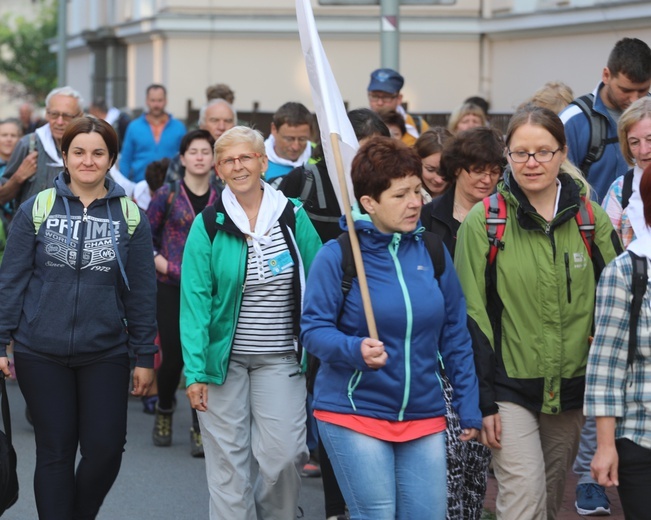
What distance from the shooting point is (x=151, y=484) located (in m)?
8.51

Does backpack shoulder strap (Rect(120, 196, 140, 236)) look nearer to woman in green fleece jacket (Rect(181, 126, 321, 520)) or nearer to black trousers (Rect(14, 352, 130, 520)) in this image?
woman in green fleece jacket (Rect(181, 126, 321, 520))


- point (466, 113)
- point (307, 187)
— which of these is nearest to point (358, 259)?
point (307, 187)

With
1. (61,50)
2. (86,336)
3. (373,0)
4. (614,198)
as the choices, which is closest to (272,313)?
(86,336)

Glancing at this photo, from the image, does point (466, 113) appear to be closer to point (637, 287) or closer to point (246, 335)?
point (246, 335)

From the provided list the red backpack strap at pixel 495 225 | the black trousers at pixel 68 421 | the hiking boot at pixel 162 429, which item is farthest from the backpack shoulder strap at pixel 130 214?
the hiking boot at pixel 162 429

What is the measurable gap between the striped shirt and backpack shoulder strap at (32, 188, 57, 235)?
100 inches

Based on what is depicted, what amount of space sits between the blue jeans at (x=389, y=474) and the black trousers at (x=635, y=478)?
67cm

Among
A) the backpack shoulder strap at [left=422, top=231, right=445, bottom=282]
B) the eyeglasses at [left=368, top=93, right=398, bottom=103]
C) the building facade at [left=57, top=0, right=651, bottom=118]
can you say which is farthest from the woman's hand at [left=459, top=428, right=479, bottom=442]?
the building facade at [left=57, top=0, right=651, bottom=118]

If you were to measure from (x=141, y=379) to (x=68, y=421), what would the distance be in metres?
0.41

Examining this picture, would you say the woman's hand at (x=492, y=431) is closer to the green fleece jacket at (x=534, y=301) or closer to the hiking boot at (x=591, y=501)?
the green fleece jacket at (x=534, y=301)

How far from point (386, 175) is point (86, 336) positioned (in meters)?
1.70

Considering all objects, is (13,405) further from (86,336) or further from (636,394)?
(636,394)

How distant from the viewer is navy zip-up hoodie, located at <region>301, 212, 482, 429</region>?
5168 millimetres

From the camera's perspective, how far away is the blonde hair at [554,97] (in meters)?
9.06
